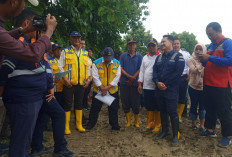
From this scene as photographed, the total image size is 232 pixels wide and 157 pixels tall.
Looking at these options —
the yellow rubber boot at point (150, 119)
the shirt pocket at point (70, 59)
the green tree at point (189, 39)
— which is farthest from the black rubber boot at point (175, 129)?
the green tree at point (189, 39)

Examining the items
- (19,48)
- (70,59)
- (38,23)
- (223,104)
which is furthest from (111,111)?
(19,48)

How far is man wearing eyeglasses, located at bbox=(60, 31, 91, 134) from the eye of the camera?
13.4 feet

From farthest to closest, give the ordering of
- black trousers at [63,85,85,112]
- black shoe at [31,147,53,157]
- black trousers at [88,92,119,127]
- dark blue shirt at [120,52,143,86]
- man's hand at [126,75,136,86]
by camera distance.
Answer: dark blue shirt at [120,52,143,86], man's hand at [126,75,136,86], black trousers at [88,92,119,127], black trousers at [63,85,85,112], black shoe at [31,147,53,157]

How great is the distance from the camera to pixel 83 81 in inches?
168

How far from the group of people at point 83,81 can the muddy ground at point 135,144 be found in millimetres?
196

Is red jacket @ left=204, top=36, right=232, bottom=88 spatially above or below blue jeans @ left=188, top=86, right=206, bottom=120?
above

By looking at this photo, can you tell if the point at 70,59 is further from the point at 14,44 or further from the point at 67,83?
the point at 14,44

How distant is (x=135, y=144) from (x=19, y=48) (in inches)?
112

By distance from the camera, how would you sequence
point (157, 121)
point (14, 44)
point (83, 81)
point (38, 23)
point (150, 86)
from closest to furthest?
point (14, 44) < point (38, 23) < point (83, 81) < point (150, 86) < point (157, 121)

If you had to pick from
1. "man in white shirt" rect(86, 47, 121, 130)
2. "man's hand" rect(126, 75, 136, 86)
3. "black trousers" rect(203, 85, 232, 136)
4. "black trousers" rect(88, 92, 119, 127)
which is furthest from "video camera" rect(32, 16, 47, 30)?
"black trousers" rect(203, 85, 232, 136)

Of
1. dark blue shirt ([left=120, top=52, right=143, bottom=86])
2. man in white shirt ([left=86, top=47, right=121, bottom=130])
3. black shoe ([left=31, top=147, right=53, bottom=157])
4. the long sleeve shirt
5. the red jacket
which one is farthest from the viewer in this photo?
dark blue shirt ([left=120, top=52, right=143, bottom=86])

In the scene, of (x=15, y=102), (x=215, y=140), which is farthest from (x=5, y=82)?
(x=215, y=140)

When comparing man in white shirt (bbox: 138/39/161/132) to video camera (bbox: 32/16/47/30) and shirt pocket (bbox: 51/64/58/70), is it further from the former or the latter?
video camera (bbox: 32/16/47/30)

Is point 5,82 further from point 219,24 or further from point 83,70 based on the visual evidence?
point 219,24
